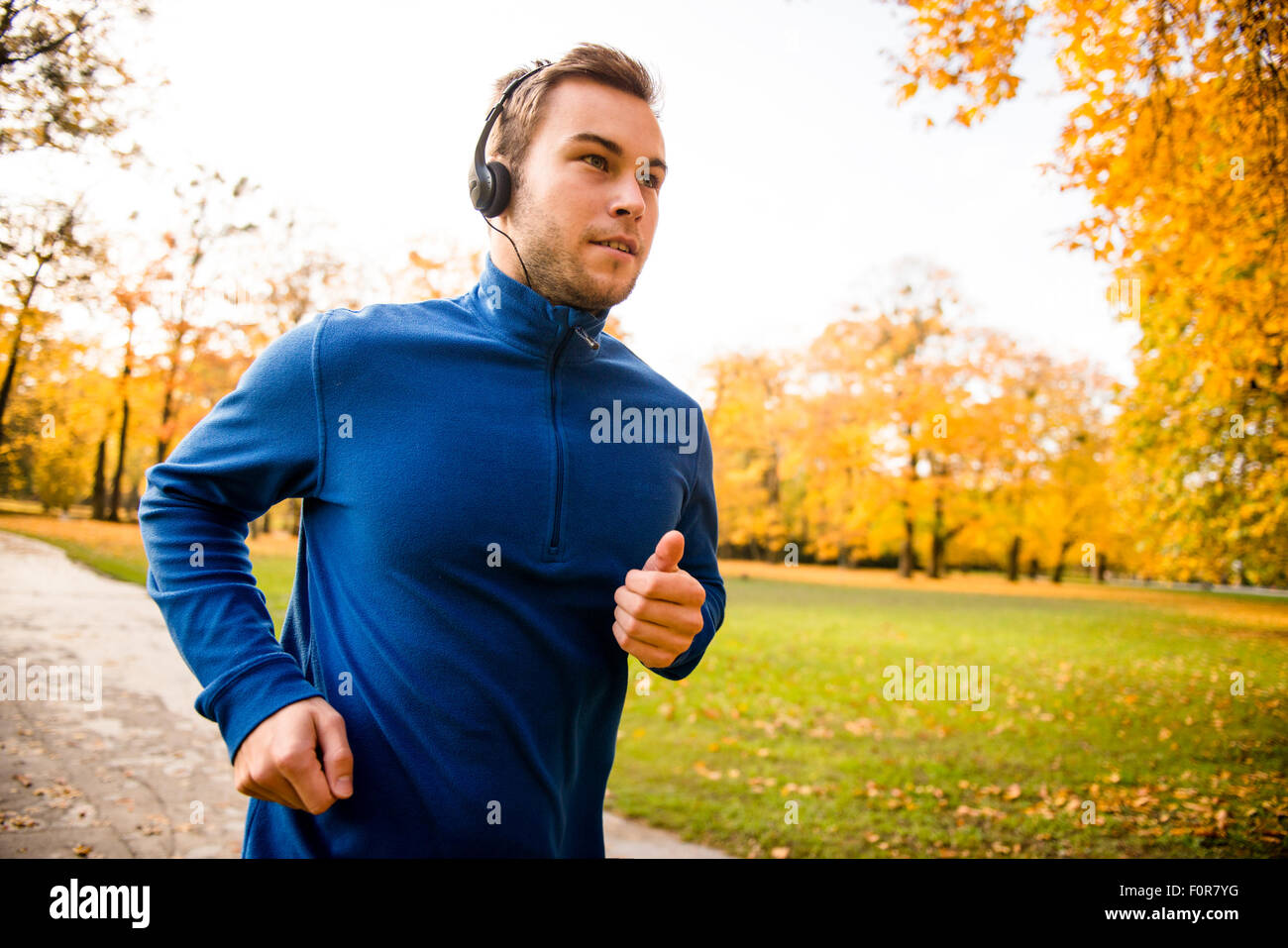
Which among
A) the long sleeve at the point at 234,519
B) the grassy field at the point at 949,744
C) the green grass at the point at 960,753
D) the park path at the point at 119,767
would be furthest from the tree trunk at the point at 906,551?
the long sleeve at the point at 234,519

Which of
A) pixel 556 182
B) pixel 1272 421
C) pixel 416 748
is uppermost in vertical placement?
pixel 1272 421

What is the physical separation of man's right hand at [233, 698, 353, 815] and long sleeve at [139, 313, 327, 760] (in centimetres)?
2

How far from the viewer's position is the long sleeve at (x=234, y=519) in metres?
1.09

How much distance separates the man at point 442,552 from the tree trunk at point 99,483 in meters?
13.6

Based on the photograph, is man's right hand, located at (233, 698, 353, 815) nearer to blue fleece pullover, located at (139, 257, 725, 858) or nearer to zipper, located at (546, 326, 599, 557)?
blue fleece pullover, located at (139, 257, 725, 858)

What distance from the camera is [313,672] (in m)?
1.28

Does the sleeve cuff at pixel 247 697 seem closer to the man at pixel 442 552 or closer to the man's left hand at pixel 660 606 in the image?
the man at pixel 442 552

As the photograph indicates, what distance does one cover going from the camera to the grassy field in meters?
4.65

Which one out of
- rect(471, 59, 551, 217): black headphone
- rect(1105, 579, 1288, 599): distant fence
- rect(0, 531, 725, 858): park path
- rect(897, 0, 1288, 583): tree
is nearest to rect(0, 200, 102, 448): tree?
rect(0, 531, 725, 858): park path

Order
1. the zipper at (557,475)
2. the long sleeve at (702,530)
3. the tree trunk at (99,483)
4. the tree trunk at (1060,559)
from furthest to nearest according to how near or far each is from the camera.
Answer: the tree trunk at (1060,559) → the tree trunk at (99,483) → the long sleeve at (702,530) → the zipper at (557,475)

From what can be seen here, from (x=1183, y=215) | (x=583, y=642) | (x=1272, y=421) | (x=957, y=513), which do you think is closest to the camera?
(x=583, y=642)

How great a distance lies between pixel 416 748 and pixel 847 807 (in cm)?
462
